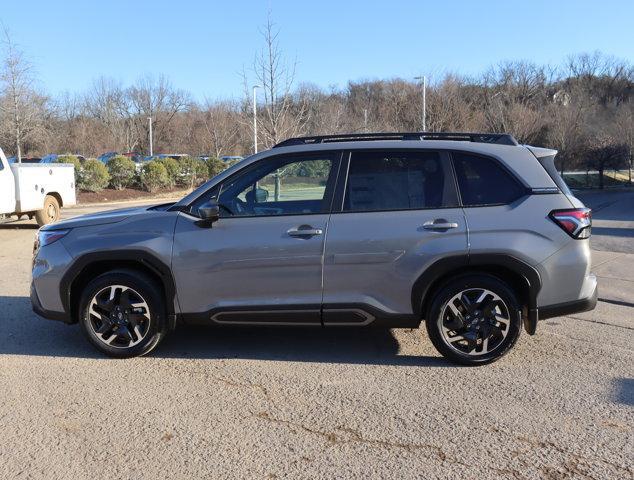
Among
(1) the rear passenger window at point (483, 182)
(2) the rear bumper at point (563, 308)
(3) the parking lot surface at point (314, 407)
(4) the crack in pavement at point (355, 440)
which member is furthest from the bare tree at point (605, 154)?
(4) the crack in pavement at point (355, 440)

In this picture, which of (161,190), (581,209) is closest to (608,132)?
(161,190)

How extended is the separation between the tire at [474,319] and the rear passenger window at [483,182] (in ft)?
1.99

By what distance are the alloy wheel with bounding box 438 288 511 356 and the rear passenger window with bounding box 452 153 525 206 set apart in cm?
72

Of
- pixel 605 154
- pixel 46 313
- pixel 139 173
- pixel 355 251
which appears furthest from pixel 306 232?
pixel 605 154

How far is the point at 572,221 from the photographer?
174 inches

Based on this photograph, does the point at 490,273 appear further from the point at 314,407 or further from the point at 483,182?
the point at 314,407

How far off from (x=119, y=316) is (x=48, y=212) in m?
10.4

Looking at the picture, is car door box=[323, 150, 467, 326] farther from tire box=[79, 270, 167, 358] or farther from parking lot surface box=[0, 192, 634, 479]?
tire box=[79, 270, 167, 358]

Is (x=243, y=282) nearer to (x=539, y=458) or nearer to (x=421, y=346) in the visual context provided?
(x=421, y=346)

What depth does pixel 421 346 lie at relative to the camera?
16.7 ft

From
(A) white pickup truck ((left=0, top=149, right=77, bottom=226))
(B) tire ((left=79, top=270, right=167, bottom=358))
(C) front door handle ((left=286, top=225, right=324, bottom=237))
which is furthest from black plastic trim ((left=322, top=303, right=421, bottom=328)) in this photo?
(A) white pickup truck ((left=0, top=149, right=77, bottom=226))

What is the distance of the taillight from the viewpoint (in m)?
4.41

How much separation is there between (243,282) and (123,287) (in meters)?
1.02

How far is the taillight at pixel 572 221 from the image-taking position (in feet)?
14.5
